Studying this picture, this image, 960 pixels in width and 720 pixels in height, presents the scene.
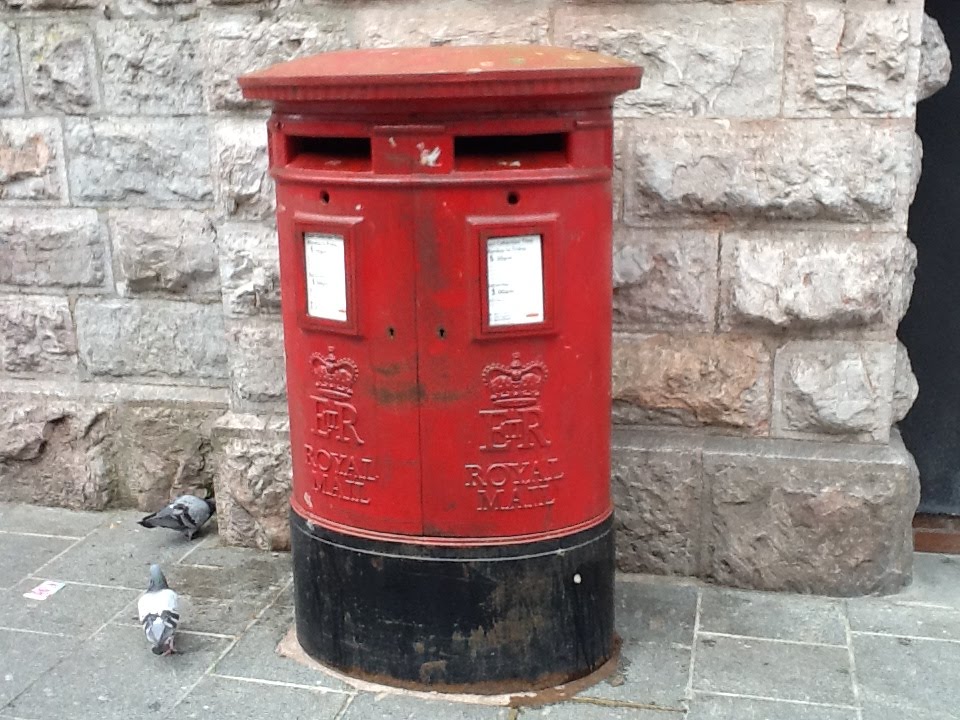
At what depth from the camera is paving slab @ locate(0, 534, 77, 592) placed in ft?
12.3

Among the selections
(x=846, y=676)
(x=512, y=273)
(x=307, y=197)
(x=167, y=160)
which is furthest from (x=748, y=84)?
(x=167, y=160)

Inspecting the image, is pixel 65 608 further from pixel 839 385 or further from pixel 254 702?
pixel 839 385

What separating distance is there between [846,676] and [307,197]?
198 cm

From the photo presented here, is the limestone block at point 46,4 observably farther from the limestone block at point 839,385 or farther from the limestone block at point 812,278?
the limestone block at point 839,385

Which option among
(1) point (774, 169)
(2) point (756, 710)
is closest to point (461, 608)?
(2) point (756, 710)

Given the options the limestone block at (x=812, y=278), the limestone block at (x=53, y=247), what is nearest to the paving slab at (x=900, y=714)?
the limestone block at (x=812, y=278)

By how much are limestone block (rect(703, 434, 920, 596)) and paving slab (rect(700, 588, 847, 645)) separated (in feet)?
0.20

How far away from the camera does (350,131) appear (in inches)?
103

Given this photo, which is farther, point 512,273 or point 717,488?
point 717,488

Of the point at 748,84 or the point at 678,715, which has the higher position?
the point at 748,84

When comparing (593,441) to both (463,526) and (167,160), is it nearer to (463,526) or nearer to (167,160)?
(463,526)

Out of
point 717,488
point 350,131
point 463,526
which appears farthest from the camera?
point 717,488

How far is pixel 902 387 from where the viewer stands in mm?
3572

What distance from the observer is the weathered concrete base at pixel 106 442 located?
13.8 ft
